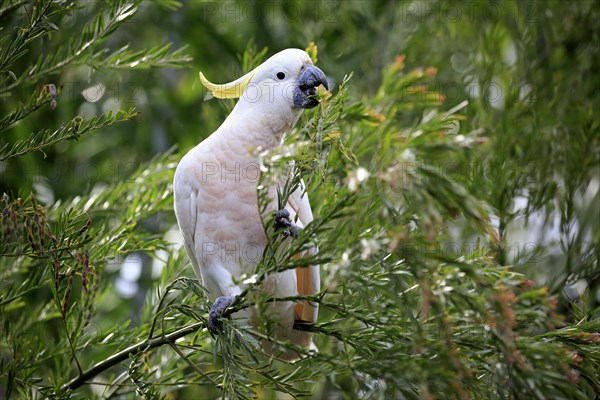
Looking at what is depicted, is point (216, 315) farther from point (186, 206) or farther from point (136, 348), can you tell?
point (186, 206)

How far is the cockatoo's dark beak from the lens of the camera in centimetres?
163

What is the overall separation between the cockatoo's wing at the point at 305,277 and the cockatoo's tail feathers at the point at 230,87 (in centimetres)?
28

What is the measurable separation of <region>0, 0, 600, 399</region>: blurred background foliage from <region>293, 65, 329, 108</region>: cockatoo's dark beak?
0.26ft

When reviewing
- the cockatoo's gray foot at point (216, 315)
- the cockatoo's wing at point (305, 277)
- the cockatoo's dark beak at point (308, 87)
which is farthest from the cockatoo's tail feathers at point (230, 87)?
the cockatoo's gray foot at point (216, 315)

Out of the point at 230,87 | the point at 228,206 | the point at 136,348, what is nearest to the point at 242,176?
the point at 228,206

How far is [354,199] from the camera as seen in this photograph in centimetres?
114

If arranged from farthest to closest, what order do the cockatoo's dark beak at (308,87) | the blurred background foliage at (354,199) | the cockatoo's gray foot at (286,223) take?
the cockatoo's dark beak at (308,87)
the cockatoo's gray foot at (286,223)
the blurred background foliage at (354,199)

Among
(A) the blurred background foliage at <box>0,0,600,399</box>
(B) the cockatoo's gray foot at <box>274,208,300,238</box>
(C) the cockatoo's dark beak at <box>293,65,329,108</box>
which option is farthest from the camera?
(C) the cockatoo's dark beak at <box>293,65,329,108</box>

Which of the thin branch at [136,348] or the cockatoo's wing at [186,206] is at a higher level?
the cockatoo's wing at [186,206]

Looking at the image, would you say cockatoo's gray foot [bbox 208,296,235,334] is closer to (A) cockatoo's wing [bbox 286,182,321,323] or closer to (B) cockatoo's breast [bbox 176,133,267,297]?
(B) cockatoo's breast [bbox 176,133,267,297]

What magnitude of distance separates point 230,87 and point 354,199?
718mm

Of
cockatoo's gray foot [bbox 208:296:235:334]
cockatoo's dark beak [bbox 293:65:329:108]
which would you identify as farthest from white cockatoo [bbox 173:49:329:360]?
cockatoo's gray foot [bbox 208:296:235:334]

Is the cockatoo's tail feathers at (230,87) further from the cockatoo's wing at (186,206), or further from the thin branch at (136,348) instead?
the thin branch at (136,348)

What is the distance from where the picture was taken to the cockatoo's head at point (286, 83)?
1636 millimetres
